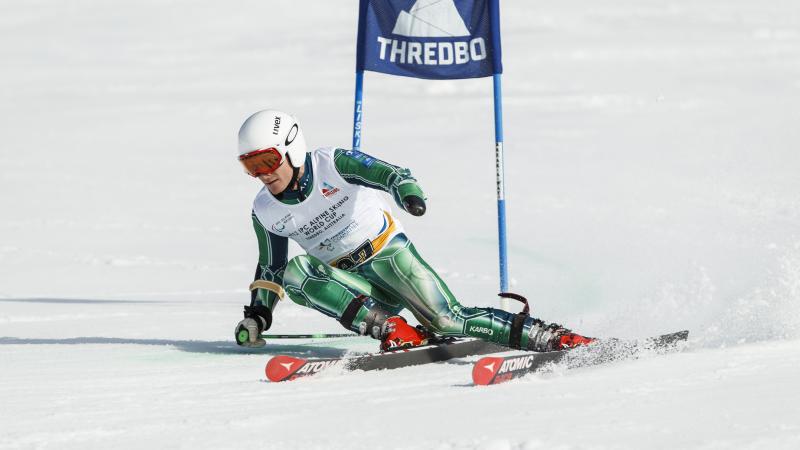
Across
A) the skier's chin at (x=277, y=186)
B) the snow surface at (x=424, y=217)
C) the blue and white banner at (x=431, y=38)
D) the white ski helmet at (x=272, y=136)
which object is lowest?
the snow surface at (x=424, y=217)

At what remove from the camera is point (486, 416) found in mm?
4527

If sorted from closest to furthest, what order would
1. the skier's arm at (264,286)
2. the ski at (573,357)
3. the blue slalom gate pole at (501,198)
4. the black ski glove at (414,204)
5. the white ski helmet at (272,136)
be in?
the ski at (573,357) → the black ski glove at (414,204) → the white ski helmet at (272,136) → the skier's arm at (264,286) → the blue slalom gate pole at (501,198)

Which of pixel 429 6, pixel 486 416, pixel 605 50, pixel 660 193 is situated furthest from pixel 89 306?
pixel 605 50

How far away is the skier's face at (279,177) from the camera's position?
21.5ft

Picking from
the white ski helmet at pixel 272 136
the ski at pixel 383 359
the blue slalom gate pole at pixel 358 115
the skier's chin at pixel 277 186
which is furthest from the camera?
the blue slalom gate pole at pixel 358 115

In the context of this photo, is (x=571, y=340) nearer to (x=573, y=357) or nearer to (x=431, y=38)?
(x=573, y=357)

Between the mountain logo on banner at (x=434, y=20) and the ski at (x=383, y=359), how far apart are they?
288 cm

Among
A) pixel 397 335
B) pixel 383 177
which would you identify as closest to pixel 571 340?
pixel 397 335

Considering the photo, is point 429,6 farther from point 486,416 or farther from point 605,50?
point 605,50

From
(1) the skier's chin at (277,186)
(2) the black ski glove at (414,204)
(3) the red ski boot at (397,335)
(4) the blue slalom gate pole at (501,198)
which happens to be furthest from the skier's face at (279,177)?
(4) the blue slalom gate pole at (501,198)

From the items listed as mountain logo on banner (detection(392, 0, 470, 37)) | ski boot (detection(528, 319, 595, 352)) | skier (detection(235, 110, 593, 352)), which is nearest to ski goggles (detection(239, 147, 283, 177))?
skier (detection(235, 110, 593, 352))

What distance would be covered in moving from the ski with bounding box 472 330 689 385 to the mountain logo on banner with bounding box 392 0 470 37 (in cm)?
355

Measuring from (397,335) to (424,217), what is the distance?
8.60 metres

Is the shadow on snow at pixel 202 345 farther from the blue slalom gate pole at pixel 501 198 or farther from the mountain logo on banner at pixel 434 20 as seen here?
the mountain logo on banner at pixel 434 20
